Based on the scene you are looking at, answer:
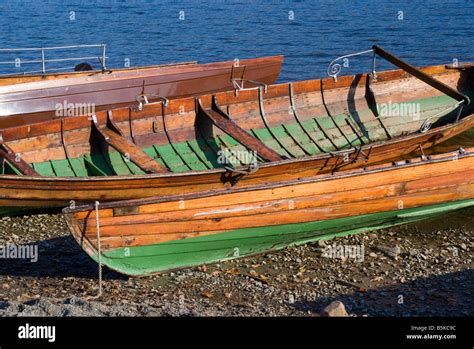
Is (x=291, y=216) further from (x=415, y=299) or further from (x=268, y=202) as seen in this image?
(x=415, y=299)

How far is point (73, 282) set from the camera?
13.1 metres

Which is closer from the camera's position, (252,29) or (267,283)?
(267,283)

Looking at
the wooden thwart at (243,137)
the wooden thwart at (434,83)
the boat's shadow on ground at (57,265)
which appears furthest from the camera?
→ the wooden thwart at (434,83)

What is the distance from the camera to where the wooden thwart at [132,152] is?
15664mm

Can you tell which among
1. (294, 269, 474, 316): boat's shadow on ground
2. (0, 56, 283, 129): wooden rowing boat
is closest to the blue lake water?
(0, 56, 283, 129): wooden rowing boat

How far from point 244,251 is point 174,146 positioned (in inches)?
144

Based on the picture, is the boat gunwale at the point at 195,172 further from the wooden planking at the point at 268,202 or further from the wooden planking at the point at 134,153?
the wooden planking at the point at 268,202

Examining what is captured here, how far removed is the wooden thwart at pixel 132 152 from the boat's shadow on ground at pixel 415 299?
450 centimetres

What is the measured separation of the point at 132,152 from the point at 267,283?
4.11 m

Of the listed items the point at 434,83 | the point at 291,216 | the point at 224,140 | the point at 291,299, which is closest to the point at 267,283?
the point at 291,299

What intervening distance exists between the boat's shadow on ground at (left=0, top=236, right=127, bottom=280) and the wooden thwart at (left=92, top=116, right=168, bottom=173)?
204 cm

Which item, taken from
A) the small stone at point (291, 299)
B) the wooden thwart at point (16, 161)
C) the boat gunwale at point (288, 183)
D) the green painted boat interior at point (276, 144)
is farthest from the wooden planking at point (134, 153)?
the small stone at point (291, 299)

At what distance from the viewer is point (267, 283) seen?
1330 cm

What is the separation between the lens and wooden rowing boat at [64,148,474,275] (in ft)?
42.8
